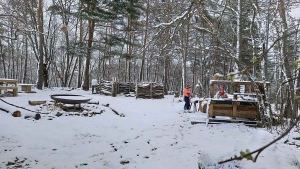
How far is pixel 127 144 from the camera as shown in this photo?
5582 mm

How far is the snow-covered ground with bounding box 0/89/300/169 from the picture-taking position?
3.75 m

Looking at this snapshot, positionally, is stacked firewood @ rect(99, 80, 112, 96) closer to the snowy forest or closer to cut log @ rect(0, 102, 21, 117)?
the snowy forest

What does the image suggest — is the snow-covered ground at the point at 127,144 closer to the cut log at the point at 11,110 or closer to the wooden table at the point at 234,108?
the cut log at the point at 11,110

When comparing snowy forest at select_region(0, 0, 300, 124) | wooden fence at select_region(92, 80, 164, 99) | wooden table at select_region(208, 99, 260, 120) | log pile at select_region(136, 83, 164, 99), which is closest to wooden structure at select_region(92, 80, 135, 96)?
wooden fence at select_region(92, 80, 164, 99)

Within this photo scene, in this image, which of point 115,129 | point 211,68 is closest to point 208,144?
point 115,129

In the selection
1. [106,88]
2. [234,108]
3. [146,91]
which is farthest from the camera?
[106,88]

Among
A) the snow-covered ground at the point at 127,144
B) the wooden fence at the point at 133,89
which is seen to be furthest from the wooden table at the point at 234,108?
the wooden fence at the point at 133,89

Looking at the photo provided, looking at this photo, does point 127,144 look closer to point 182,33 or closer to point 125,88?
point 182,33

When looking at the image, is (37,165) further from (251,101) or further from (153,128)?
(251,101)

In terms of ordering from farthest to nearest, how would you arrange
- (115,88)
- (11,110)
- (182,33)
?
(115,88), (182,33), (11,110)

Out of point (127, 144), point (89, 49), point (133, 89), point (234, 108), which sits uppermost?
point (89, 49)

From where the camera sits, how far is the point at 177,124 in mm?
7898

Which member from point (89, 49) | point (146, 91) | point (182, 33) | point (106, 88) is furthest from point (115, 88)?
point (182, 33)

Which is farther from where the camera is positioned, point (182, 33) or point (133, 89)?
point (133, 89)
